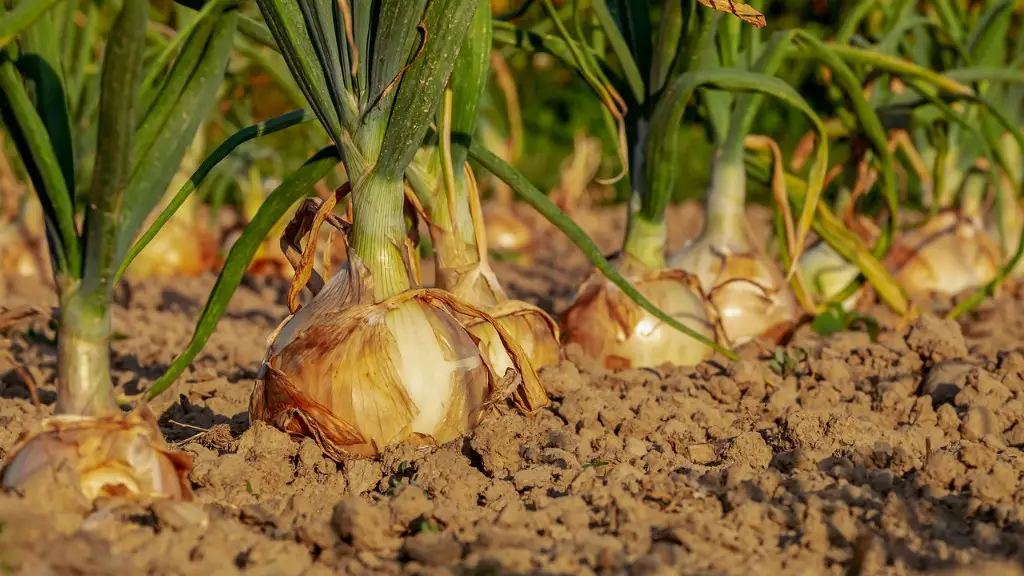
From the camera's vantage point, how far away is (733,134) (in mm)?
2320

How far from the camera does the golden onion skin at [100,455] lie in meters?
1.26

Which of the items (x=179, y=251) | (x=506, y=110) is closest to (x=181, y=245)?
(x=179, y=251)

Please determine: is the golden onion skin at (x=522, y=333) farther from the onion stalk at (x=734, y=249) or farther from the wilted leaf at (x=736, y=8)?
the wilted leaf at (x=736, y=8)

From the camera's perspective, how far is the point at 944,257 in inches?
127

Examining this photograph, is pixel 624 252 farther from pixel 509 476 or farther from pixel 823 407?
pixel 509 476

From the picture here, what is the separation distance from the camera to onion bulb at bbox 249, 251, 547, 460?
1.52 meters

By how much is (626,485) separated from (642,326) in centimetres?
77

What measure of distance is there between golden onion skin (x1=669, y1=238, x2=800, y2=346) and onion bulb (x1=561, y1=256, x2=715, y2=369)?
110 mm

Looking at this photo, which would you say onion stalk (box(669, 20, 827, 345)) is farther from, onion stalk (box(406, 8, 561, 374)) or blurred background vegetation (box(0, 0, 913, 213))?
onion stalk (box(406, 8, 561, 374))

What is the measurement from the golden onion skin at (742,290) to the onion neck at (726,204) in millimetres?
26

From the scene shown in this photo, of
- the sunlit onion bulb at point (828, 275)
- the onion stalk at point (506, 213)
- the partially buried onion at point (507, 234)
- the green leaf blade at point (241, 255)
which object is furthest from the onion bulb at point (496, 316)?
the partially buried onion at point (507, 234)

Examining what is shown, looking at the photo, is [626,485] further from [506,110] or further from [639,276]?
[506,110]

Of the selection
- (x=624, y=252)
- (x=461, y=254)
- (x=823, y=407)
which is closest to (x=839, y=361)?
(x=823, y=407)

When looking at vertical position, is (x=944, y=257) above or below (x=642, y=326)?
above
